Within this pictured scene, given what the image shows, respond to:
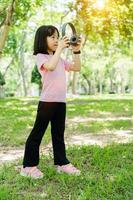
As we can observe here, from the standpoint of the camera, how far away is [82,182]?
5348mm

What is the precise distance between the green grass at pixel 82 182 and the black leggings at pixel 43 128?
278 millimetres

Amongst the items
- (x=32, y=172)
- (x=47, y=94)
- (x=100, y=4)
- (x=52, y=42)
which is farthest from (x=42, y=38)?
(x=100, y=4)

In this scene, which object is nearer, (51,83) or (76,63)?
(51,83)

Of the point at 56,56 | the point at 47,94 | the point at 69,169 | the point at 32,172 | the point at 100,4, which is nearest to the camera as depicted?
the point at 56,56

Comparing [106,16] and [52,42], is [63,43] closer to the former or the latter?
[52,42]

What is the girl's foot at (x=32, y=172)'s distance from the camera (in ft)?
18.3

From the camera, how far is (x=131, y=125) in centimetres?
1139

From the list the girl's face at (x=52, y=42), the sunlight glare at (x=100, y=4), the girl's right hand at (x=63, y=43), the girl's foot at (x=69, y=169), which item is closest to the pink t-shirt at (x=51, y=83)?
the girl's face at (x=52, y=42)

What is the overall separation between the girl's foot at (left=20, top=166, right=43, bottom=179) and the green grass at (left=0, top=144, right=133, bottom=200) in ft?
0.24

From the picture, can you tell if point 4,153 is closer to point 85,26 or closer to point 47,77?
point 47,77

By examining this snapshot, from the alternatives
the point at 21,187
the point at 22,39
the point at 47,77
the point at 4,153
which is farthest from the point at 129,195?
the point at 22,39

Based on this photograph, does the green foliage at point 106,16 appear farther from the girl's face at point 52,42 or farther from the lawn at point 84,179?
the girl's face at point 52,42

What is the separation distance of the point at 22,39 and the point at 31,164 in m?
38.2

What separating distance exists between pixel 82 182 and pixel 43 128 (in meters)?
0.82
